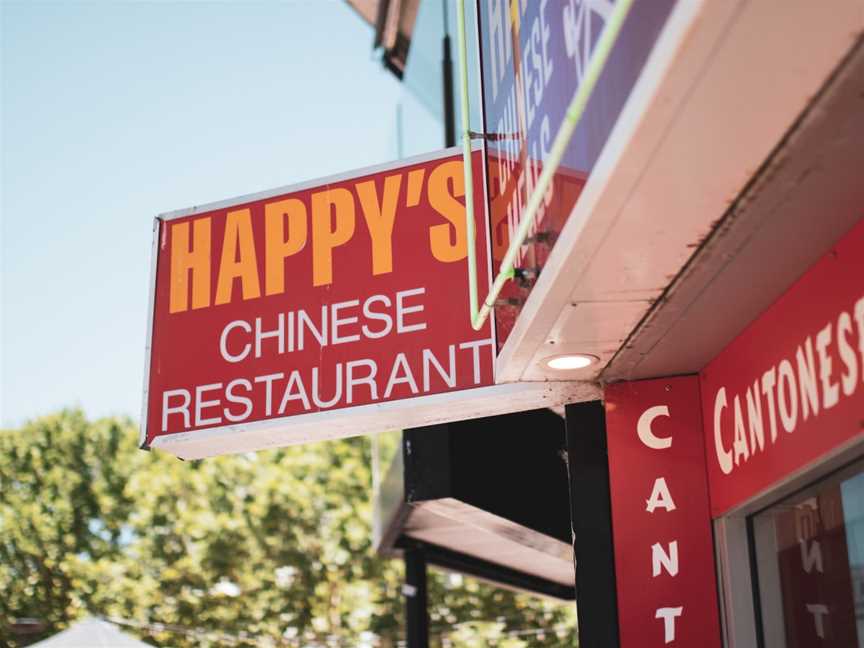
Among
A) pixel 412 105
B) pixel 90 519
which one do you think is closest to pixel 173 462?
pixel 90 519

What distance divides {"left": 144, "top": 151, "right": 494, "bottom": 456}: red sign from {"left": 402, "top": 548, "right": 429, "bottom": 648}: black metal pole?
16.3 ft

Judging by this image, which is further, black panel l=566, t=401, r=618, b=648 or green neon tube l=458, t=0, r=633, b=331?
black panel l=566, t=401, r=618, b=648

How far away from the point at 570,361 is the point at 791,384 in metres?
0.80

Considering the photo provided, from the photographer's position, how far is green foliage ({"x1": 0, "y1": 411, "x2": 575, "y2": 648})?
23.7m

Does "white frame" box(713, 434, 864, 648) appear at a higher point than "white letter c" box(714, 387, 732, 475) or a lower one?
lower

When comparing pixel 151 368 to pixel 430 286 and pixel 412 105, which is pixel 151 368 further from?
pixel 412 105

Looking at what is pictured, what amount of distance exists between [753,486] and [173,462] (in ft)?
80.7

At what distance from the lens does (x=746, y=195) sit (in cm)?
252

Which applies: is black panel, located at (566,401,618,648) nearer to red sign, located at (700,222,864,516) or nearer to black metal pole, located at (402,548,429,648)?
red sign, located at (700,222,864,516)

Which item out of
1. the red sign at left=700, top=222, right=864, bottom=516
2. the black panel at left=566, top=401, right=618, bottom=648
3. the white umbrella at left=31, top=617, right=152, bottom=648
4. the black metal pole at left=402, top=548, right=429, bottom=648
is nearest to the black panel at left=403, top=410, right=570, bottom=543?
the black panel at left=566, top=401, right=618, bottom=648

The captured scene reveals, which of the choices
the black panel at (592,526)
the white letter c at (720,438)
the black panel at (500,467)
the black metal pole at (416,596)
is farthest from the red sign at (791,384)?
the black metal pole at (416,596)

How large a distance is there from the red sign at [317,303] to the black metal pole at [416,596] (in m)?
4.95

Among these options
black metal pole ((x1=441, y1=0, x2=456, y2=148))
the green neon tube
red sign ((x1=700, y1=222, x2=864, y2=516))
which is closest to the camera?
the green neon tube

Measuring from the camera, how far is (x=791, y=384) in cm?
318
